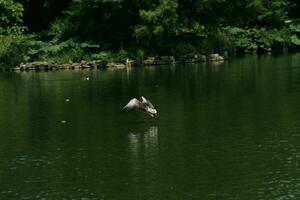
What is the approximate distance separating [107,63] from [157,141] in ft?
107

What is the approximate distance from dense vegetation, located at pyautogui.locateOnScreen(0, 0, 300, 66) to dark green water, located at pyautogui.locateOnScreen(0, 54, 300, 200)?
16521 mm

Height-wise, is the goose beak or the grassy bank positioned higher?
the grassy bank

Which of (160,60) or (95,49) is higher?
(95,49)

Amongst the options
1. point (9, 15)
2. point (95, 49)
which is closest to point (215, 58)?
point (95, 49)

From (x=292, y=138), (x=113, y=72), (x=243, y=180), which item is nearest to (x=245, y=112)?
(x=292, y=138)

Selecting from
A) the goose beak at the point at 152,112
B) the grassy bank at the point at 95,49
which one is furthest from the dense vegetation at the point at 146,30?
the goose beak at the point at 152,112

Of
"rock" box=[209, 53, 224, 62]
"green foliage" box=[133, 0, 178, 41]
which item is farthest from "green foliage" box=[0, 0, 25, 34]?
"rock" box=[209, 53, 224, 62]

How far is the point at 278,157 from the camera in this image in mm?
17859

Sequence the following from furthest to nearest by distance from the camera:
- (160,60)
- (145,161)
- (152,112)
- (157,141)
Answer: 1. (160,60)
2. (152,112)
3. (157,141)
4. (145,161)

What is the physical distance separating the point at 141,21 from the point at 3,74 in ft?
33.7

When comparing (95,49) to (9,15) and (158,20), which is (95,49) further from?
(9,15)

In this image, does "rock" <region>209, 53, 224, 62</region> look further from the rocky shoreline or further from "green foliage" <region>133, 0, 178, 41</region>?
"green foliage" <region>133, 0, 178, 41</region>

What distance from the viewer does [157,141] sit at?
2059 centimetres

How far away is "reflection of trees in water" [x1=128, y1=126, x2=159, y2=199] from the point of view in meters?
15.6
